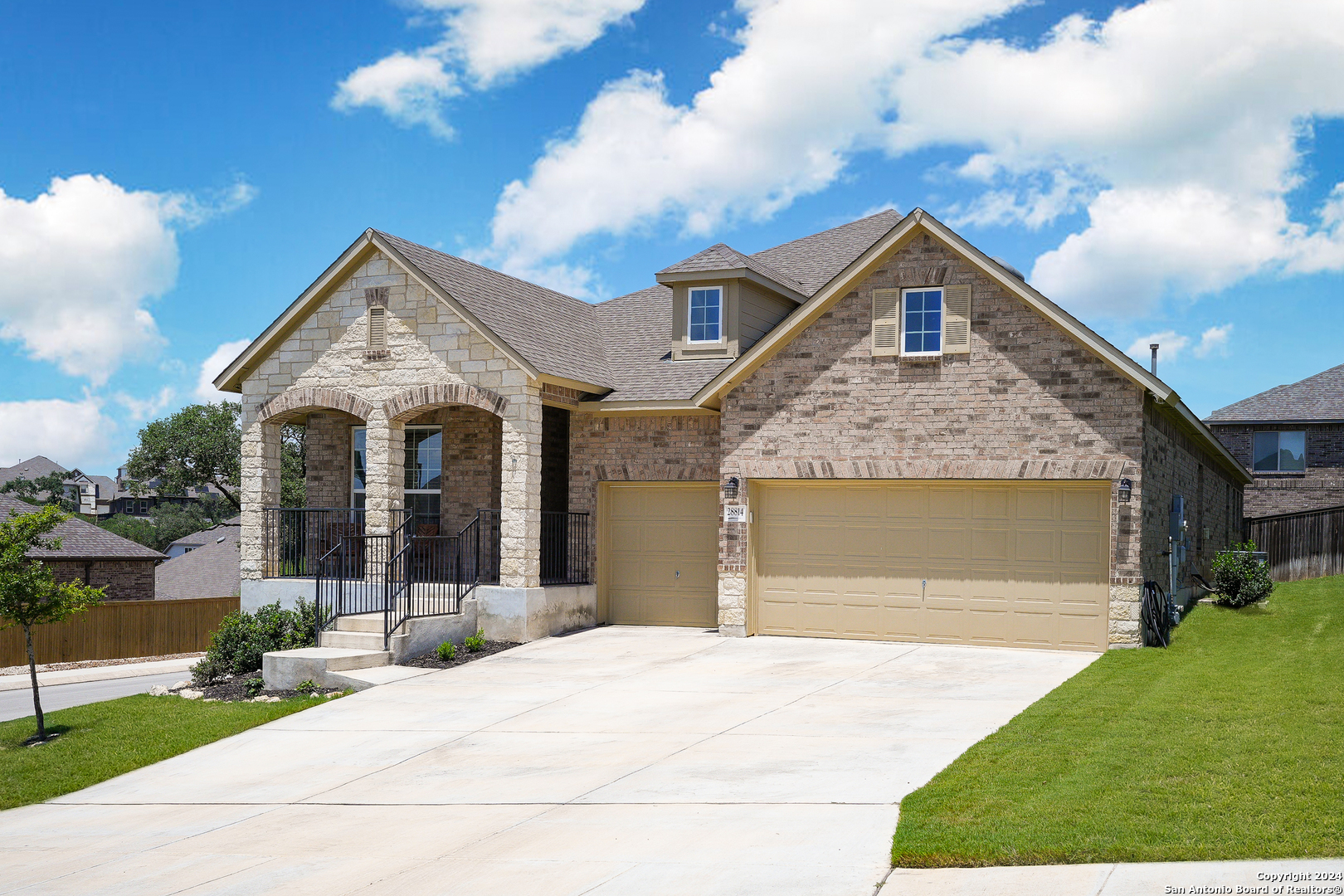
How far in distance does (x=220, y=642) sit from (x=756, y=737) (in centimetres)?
1011

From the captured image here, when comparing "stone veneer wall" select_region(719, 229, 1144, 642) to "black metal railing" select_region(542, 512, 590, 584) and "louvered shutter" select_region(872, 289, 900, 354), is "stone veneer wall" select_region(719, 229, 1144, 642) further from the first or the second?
"black metal railing" select_region(542, 512, 590, 584)

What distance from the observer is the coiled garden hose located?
17.2 metres

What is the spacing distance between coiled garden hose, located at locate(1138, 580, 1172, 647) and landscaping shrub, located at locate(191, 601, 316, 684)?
1258 centimetres

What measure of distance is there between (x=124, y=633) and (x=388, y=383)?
54.6 feet

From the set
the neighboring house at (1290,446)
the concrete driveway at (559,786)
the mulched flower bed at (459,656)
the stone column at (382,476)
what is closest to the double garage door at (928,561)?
the concrete driveway at (559,786)

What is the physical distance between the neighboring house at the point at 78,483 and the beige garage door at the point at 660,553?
9237cm

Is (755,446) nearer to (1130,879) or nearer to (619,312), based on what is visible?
(619,312)

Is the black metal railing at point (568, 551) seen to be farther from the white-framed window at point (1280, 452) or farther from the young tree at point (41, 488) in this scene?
the young tree at point (41, 488)

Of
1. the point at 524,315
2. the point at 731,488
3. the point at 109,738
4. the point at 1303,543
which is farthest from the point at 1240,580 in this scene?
the point at 109,738

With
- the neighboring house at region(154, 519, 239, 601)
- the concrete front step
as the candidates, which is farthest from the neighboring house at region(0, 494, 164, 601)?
the concrete front step

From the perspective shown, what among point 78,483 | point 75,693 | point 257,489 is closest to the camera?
point 257,489

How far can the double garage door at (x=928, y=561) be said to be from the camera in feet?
56.5

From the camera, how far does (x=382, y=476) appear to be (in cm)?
1986

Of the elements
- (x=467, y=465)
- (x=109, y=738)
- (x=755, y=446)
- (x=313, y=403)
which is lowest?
(x=109, y=738)
